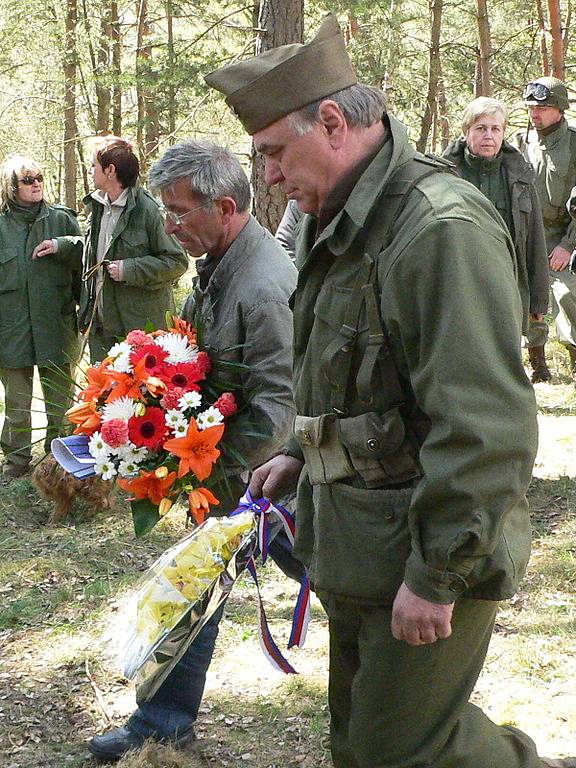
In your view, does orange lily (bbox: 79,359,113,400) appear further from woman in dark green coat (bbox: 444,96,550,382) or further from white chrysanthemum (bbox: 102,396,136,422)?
woman in dark green coat (bbox: 444,96,550,382)

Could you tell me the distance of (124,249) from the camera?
20.9 feet

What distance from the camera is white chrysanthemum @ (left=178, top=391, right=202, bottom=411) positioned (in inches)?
121

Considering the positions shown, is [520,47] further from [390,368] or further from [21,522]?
[390,368]

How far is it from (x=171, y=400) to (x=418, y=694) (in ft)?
4.15

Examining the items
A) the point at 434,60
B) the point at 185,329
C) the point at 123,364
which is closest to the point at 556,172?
the point at 185,329

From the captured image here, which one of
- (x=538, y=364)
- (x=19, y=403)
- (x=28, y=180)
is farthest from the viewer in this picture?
(x=538, y=364)

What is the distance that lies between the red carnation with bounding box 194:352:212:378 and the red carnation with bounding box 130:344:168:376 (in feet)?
0.35

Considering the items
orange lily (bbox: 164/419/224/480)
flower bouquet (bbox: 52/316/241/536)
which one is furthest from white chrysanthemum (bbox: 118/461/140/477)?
orange lily (bbox: 164/419/224/480)

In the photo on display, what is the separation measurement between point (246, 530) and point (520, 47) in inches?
616

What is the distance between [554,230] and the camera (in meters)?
8.23

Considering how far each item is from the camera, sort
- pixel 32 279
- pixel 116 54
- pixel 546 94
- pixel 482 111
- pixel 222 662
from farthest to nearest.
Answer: pixel 116 54 < pixel 546 94 < pixel 32 279 < pixel 482 111 < pixel 222 662

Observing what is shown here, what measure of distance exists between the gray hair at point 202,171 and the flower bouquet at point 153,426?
1.66 feet

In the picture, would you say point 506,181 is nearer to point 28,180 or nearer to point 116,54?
point 28,180

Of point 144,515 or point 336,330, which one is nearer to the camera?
point 336,330
